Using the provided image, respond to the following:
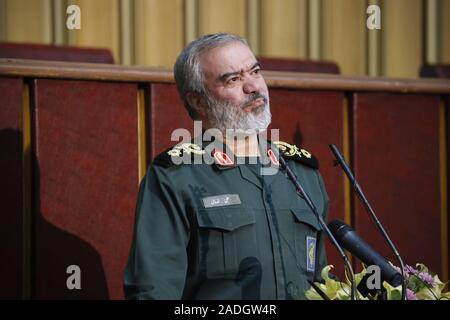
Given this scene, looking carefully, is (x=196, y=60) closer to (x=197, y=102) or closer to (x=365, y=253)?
(x=197, y=102)

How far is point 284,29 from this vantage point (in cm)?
434

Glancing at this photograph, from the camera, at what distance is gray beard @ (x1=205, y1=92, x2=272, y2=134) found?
2.50 metres

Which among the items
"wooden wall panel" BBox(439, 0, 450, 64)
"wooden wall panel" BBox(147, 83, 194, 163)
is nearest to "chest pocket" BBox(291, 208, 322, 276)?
"wooden wall panel" BBox(147, 83, 194, 163)

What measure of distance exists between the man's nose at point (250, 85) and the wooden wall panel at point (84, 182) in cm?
84

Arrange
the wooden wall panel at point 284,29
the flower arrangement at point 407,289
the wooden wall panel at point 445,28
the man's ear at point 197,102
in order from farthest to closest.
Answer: the wooden wall panel at point 445,28
the wooden wall panel at point 284,29
the man's ear at point 197,102
the flower arrangement at point 407,289

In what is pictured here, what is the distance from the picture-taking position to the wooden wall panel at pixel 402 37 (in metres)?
4.50

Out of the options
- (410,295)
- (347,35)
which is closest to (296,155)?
(410,295)

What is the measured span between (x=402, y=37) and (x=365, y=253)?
265 centimetres

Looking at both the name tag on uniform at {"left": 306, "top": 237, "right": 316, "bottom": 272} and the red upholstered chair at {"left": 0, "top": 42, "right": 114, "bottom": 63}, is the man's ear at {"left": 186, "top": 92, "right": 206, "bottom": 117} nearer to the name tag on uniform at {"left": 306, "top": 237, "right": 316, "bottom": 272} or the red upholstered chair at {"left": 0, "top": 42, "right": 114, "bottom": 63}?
the name tag on uniform at {"left": 306, "top": 237, "right": 316, "bottom": 272}

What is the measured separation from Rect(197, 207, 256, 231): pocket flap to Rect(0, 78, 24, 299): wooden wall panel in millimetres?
892

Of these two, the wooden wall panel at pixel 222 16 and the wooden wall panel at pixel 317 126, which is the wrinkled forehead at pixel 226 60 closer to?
the wooden wall panel at pixel 317 126

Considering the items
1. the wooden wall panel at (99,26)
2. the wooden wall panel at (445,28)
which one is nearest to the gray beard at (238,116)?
the wooden wall panel at (99,26)

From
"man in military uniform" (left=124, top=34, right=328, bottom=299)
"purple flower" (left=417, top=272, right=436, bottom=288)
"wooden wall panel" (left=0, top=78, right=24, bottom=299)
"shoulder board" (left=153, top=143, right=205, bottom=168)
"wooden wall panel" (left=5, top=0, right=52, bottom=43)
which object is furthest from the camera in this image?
"wooden wall panel" (left=5, top=0, right=52, bottom=43)
